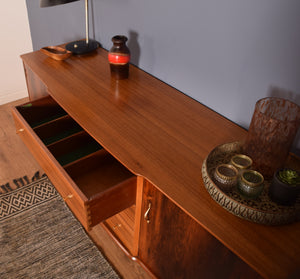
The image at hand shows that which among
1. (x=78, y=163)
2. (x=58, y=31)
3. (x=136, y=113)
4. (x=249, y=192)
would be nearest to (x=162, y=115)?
(x=136, y=113)

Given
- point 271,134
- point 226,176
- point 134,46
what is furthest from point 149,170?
point 134,46

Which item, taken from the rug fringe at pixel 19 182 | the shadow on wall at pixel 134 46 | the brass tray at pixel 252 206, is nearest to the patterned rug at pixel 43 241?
the rug fringe at pixel 19 182

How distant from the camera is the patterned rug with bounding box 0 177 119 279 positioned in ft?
4.21

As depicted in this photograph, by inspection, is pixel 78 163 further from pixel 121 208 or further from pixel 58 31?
pixel 58 31

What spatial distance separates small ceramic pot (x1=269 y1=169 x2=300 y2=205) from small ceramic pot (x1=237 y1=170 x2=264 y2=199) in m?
0.03

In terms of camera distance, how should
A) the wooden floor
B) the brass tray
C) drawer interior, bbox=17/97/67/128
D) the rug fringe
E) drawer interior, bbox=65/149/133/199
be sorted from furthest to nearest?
1. the rug fringe
2. drawer interior, bbox=17/97/67/128
3. the wooden floor
4. drawer interior, bbox=65/149/133/199
5. the brass tray

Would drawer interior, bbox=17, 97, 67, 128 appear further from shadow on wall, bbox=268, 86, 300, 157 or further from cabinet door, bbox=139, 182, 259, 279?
shadow on wall, bbox=268, 86, 300, 157

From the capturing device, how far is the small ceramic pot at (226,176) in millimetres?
815

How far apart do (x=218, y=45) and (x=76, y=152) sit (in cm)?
75

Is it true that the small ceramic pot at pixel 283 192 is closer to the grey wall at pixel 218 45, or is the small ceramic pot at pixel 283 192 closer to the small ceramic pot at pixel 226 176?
the small ceramic pot at pixel 226 176

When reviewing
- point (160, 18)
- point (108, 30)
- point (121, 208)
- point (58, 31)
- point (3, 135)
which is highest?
point (160, 18)

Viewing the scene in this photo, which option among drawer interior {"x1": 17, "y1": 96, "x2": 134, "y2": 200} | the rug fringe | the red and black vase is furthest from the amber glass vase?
the rug fringe

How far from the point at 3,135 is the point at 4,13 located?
83cm

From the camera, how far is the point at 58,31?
2.02 meters
